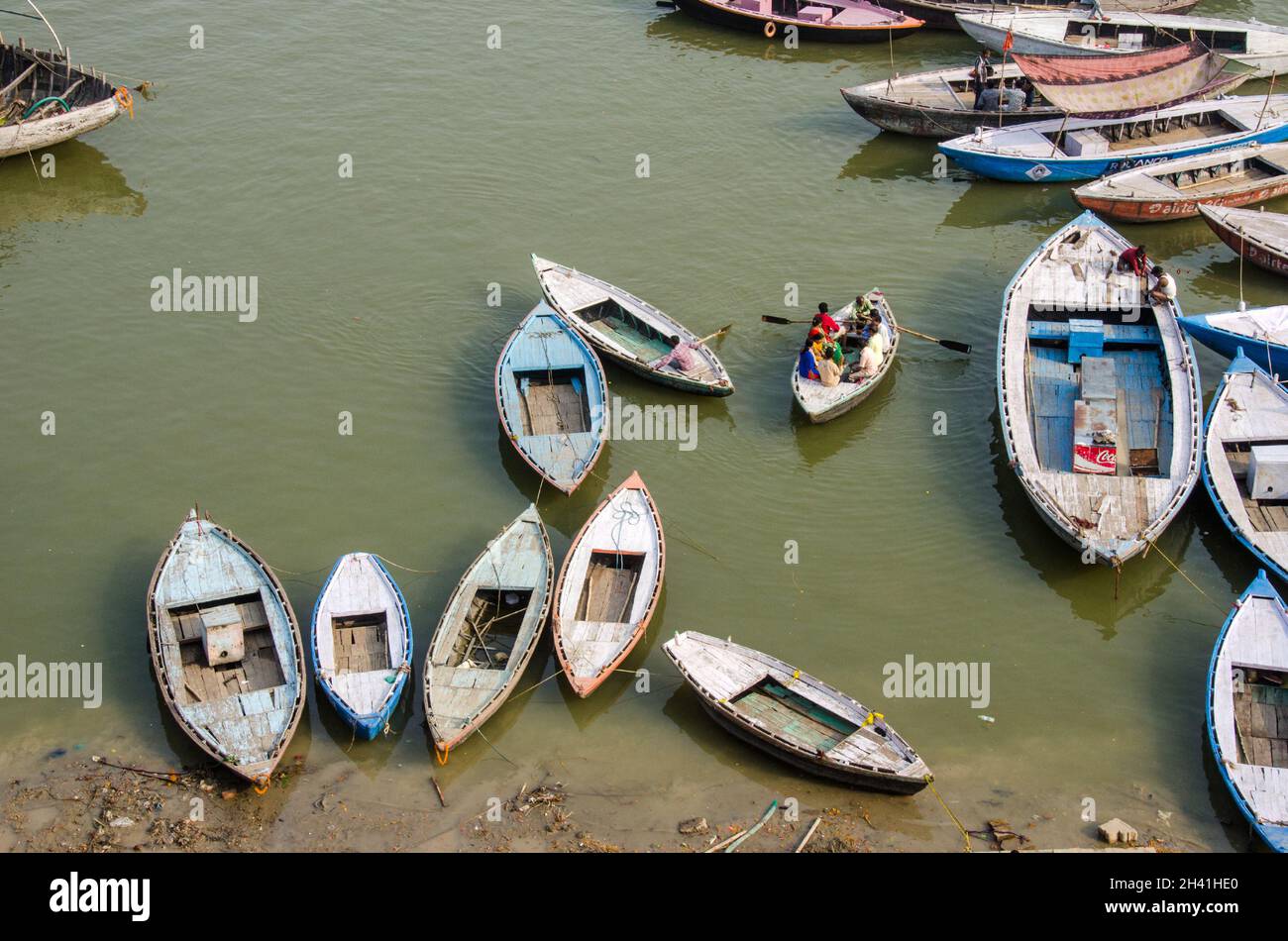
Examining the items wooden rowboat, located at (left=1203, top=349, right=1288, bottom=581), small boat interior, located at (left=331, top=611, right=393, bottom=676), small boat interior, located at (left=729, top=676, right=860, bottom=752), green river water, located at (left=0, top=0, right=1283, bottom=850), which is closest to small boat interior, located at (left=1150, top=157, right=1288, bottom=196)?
green river water, located at (left=0, top=0, right=1283, bottom=850)

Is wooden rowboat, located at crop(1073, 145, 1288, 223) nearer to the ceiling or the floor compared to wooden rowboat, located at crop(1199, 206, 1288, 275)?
nearer to the ceiling

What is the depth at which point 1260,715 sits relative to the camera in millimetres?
19578

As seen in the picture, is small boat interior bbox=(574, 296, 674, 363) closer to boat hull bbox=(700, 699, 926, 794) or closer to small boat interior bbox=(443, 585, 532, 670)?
small boat interior bbox=(443, 585, 532, 670)

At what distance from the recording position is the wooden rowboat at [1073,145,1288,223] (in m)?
30.7

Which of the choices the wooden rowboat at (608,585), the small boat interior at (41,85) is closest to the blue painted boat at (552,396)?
the wooden rowboat at (608,585)

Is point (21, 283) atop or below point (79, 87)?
below

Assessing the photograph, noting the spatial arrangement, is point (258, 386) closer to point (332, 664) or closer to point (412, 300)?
point (412, 300)

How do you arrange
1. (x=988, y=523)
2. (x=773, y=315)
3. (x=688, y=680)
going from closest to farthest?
(x=688, y=680), (x=988, y=523), (x=773, y=315)

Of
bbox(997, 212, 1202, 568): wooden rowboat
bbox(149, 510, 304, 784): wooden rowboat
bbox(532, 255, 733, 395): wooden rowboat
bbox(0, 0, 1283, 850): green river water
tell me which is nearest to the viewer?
bbox(149, 510, 304, 784): wooden rowboat

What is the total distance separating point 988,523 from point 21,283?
22286 millimetres

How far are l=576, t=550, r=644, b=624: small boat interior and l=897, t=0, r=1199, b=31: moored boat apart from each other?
83.2ft

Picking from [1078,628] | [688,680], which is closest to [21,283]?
[688,680]

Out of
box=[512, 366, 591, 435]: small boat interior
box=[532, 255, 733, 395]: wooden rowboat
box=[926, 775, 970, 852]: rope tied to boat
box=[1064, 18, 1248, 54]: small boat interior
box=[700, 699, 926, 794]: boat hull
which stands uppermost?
box=[1064, 18, 1248, 54]: small boat interior

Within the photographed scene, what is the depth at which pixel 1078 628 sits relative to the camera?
2194cm
